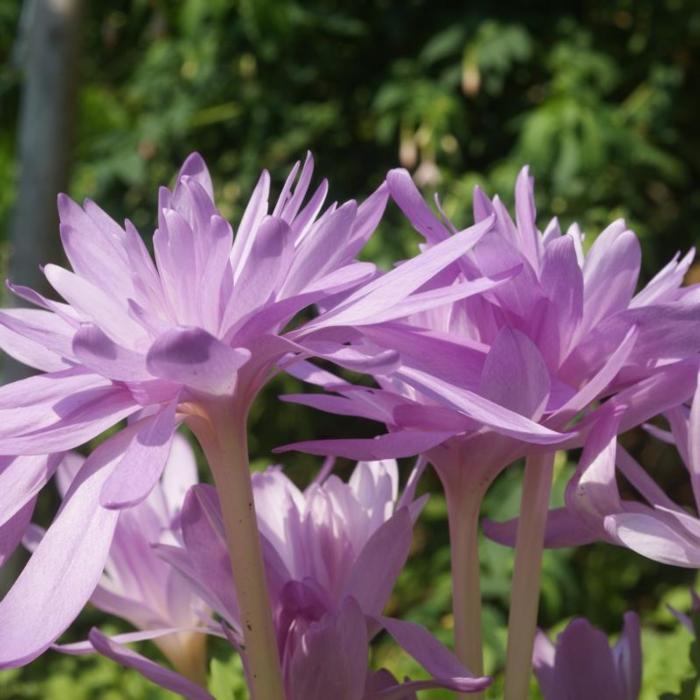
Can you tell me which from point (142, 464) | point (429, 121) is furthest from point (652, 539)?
point (429, 121)

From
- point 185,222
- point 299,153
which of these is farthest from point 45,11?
point 299,153

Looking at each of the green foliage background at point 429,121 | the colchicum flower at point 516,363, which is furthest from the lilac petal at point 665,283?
the green foliage background at point 429,121

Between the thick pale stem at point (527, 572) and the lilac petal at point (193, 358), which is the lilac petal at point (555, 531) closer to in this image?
the thick pale stem at point (527, 572)

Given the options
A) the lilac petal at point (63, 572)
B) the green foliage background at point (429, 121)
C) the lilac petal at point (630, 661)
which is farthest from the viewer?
the green foliage background at point (429, 121)

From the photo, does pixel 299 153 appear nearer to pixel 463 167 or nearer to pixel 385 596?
pixel 463 167

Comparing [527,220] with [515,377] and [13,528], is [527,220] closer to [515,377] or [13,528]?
[515,377]

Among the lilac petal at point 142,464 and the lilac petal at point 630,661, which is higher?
the lilac petal at point 142,464

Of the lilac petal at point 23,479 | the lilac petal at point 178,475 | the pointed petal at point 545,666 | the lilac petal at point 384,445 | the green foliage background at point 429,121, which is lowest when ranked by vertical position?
the pointed petal at point 545,666
